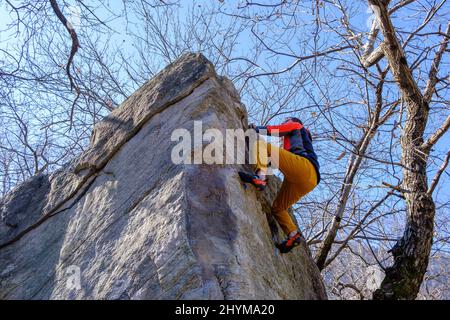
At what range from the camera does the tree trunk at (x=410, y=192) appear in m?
5.22

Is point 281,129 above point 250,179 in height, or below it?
above

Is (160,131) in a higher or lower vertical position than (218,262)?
higher

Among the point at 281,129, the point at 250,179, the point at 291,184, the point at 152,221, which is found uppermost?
the point at 281,129

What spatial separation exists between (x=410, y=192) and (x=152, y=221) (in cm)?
334

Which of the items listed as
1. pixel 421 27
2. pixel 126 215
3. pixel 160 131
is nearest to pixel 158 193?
pixel 126 215

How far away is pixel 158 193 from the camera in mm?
3967

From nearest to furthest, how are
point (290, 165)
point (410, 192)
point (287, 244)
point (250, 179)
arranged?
point (250, 179), point (287, 244), point (290, 165), point (410, 192)

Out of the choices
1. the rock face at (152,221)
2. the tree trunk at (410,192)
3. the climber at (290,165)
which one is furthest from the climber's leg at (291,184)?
the tree trunk at (410,192)

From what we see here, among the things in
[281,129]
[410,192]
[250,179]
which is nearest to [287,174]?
[281,129]

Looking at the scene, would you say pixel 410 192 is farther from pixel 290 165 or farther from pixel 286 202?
pixel 290 165

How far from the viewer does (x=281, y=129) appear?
500 centimetres

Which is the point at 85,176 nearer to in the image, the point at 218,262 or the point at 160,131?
the point at 160,131

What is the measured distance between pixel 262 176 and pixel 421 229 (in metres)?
2.23
